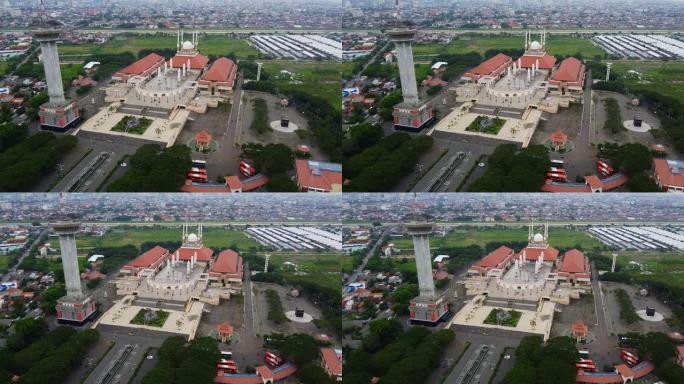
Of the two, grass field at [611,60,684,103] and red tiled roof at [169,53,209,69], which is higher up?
red tiled roof at [169,53,209,69]

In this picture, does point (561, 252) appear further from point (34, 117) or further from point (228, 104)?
point (34, 117)

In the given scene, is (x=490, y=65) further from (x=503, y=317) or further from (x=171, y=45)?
(x=171, y=45)

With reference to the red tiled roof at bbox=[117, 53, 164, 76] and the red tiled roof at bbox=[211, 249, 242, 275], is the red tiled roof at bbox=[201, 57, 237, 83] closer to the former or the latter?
the red tiled roof at bbox=[117, 53, 164, 76]

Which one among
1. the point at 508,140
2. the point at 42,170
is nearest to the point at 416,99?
the point at 508,140

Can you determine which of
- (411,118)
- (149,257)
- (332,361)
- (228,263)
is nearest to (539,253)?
(411,118)

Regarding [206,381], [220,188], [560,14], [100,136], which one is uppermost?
[560,14]

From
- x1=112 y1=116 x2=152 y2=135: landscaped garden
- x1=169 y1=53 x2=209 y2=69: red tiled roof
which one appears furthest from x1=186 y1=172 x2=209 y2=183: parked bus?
x1=169 y1=53 x2=209 y2=69: red tiled roof

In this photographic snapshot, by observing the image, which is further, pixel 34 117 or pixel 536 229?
pixel 536 229
